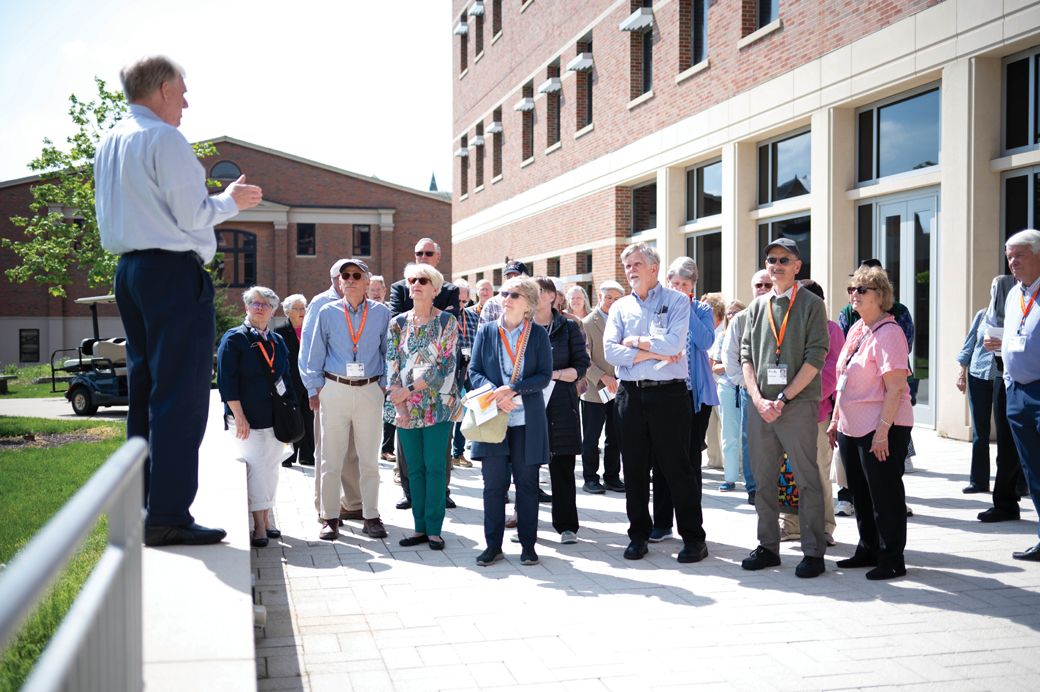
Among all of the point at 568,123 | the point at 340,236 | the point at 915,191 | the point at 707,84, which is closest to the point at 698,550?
the point at 915,191

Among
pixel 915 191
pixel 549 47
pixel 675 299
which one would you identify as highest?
pixel 549 47

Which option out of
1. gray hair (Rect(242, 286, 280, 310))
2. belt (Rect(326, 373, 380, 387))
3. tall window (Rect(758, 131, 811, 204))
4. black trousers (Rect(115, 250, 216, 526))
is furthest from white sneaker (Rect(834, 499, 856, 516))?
tall window (Rect(758, 131, 811, 204))

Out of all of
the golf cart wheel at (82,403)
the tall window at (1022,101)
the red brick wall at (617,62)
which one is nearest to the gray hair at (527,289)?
the tall window at (1022,101)

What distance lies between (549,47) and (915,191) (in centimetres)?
1563

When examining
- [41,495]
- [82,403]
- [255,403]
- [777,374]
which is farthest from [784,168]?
[82,403]

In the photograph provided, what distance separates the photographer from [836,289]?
1460 cm

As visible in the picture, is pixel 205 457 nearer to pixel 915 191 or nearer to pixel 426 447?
pixel 426 447

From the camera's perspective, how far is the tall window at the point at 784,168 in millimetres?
15766

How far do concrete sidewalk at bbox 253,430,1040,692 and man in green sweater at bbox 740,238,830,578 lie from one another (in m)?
0.28

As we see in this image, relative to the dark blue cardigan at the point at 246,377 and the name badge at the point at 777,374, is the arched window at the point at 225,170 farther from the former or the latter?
the name badge at the point at 777,374

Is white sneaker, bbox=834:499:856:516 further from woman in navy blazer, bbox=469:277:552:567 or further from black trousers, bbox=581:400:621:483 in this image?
woman in navy blazer, bbox=469:277:552:567

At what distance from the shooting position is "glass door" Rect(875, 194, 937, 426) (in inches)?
510

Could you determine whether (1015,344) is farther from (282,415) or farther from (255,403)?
(255,403)

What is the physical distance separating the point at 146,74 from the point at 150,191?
51 centimetres
